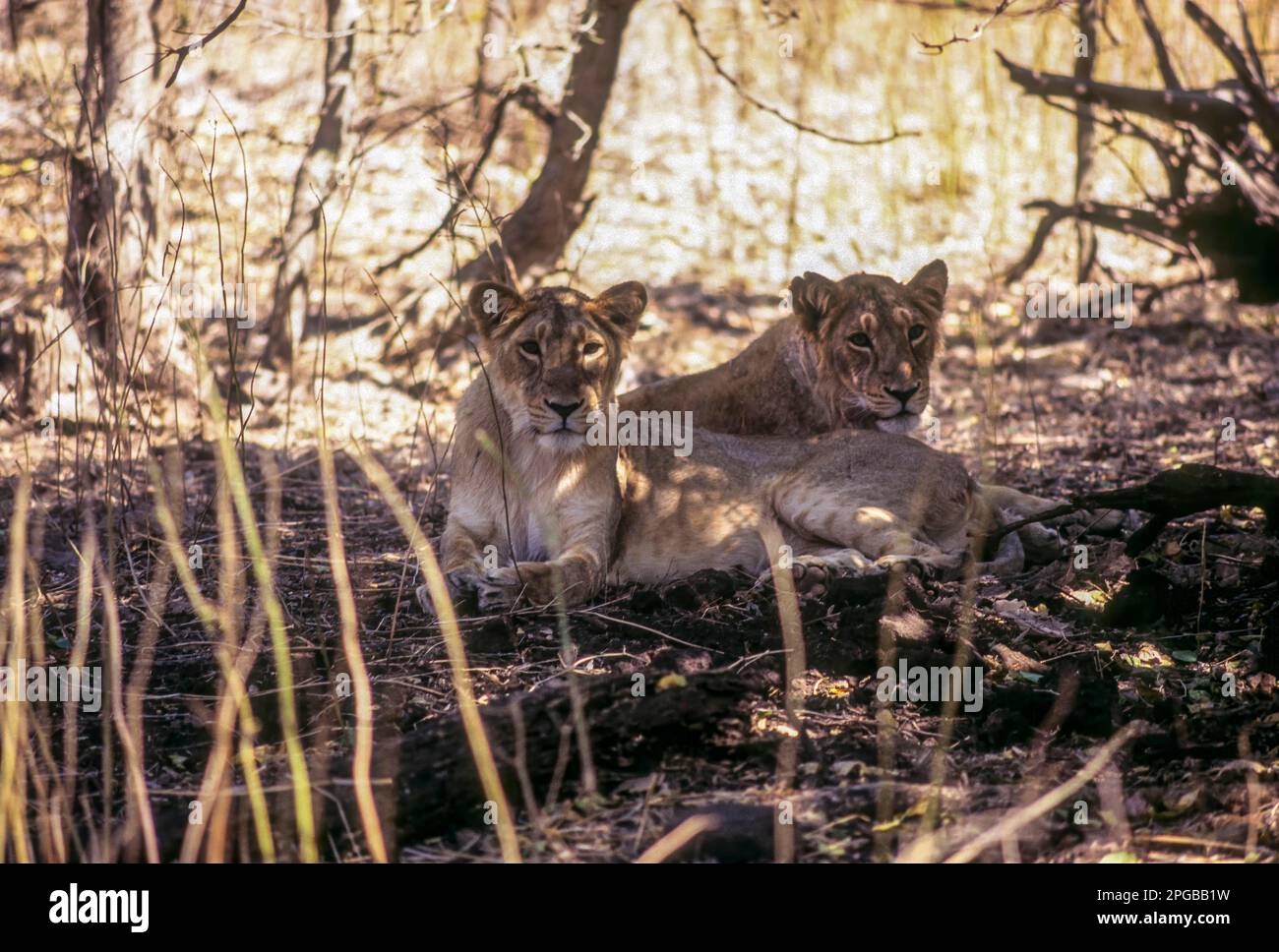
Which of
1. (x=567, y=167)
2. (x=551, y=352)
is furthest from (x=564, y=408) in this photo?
(x=567, y=167)

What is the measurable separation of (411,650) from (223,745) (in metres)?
1.20

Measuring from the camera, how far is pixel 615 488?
6238mm

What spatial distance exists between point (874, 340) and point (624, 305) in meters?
1.25

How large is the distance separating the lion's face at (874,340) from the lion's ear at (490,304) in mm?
1483

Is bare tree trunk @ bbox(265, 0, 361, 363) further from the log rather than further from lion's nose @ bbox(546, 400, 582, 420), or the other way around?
the log

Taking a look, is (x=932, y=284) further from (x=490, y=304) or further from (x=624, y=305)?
(x=490, y=304)

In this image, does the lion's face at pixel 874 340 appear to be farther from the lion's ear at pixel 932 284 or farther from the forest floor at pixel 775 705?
the forest floor at pixel 775 705

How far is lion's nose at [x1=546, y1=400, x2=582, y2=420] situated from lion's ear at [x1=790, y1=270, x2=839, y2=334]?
4.81 ft

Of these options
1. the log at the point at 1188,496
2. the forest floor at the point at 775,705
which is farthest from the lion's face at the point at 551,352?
the log at the point at 1188,496

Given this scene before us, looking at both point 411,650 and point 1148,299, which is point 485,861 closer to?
point 411,650

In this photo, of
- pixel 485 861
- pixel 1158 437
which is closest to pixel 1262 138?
pixel 1158 437

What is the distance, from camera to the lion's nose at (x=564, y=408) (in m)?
5.86

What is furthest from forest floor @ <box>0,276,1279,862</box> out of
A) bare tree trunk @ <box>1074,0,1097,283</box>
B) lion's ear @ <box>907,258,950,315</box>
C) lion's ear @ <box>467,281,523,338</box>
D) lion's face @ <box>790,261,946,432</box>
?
bare tree trunk @ <box>1074,0,1097,283</box>

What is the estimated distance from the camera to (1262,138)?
34.0ft
